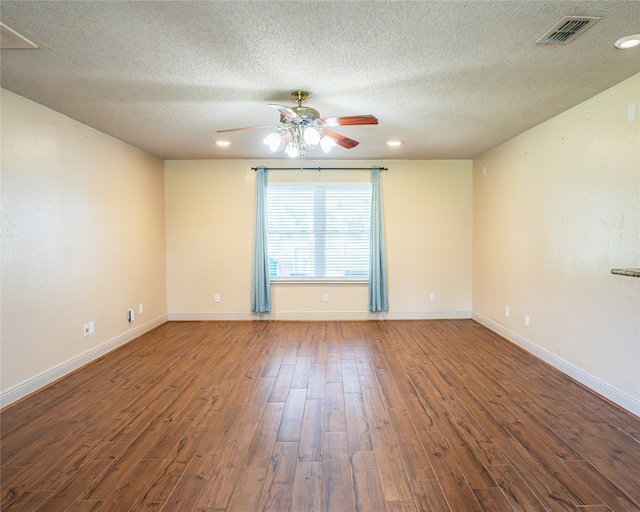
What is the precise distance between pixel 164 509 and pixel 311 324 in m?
3.34

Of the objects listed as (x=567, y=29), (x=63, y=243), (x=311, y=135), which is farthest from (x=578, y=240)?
(x=63, y=243)

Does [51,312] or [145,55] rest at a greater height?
[145,55]

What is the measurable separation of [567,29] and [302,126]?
5.74ft

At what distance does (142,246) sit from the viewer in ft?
14.3

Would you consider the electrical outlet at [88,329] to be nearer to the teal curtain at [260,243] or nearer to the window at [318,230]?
the teal curtain at [260,243]

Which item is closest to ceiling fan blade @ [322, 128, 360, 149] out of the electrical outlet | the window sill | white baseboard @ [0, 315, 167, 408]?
the window sill

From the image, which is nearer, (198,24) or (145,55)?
(198,24)

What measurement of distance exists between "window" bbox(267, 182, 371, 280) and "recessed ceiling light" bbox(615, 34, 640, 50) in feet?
10.7

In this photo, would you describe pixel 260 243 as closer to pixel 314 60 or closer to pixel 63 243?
pixel 63 243

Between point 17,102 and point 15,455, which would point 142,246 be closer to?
point 17,102

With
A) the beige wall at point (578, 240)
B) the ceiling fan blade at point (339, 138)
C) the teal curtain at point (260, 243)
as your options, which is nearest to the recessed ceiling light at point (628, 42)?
the beige wall at point (578, 240)

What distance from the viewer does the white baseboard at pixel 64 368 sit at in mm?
2504

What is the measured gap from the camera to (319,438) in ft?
6.79

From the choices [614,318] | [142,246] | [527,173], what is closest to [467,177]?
[527,173]
